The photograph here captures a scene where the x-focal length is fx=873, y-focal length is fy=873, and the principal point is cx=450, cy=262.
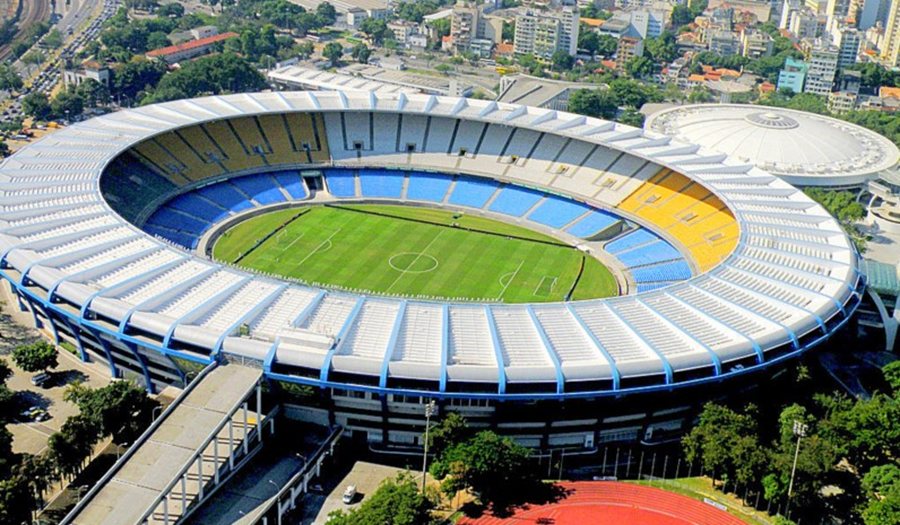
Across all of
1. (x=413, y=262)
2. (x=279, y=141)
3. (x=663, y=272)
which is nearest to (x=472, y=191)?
(x=413, y=262)

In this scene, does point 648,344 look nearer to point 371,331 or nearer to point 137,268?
point 371,331

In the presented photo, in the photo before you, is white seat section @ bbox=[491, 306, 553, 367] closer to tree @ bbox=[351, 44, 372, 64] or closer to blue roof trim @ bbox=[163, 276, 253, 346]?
blue roof trim @ bbox=[163, 276, 253, 346]

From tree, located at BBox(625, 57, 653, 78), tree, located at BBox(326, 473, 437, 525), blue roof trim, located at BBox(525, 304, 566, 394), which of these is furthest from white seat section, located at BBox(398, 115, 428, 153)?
tree, located at BBox(625, 57, 653, 78)

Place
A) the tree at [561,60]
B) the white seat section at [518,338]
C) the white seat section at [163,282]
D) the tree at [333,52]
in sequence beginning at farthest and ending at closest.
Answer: the tree at [561,60] → the tree at [333,52] → the white seat section at [163,282] → the white seat section at [518,338]

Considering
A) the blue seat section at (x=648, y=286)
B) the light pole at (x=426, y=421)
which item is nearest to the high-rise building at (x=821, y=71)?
the blue seat section at (x=648, y=286)

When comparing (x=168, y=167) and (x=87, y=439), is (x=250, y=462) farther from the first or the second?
(x=168, y=167)

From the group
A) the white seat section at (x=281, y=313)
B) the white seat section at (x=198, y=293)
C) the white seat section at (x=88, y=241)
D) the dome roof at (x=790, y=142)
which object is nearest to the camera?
the white seat section at (x=281, y=313)

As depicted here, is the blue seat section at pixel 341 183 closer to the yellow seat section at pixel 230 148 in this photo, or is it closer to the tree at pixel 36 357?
the yellow seat section at pixel 230 148
